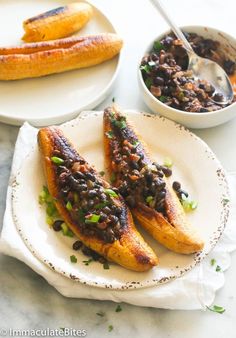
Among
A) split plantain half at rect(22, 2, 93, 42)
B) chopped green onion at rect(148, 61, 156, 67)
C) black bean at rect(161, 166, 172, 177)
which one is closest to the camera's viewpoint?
black bean at rect(161, 166, 172, 177)

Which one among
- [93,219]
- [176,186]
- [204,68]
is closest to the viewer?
[93,219]

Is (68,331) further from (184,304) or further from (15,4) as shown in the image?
(15,4)

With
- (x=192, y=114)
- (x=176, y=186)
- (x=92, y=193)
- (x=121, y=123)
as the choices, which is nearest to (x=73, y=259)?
(x=92, y=193)

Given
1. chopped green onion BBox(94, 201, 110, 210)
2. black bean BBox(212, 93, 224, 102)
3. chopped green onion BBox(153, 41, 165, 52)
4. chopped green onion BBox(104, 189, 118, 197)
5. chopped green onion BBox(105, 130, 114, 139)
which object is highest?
chopped green onion BBox(153, 41, 165, 52)

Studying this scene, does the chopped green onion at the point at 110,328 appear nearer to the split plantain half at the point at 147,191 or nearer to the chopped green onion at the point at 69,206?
the split plantain half at the point at 147,191

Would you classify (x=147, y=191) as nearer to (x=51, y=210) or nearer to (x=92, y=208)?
(x=92, y=208)

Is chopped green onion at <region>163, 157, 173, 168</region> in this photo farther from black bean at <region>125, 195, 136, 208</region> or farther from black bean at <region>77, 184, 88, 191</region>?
black bean at <region>77, 184, 88, 191</region>

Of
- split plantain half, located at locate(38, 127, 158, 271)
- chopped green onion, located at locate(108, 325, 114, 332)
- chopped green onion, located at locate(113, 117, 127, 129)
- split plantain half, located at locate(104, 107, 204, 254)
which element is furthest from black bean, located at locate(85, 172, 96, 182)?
chopped green onion, located at locate(108, 325, 114, 332)
